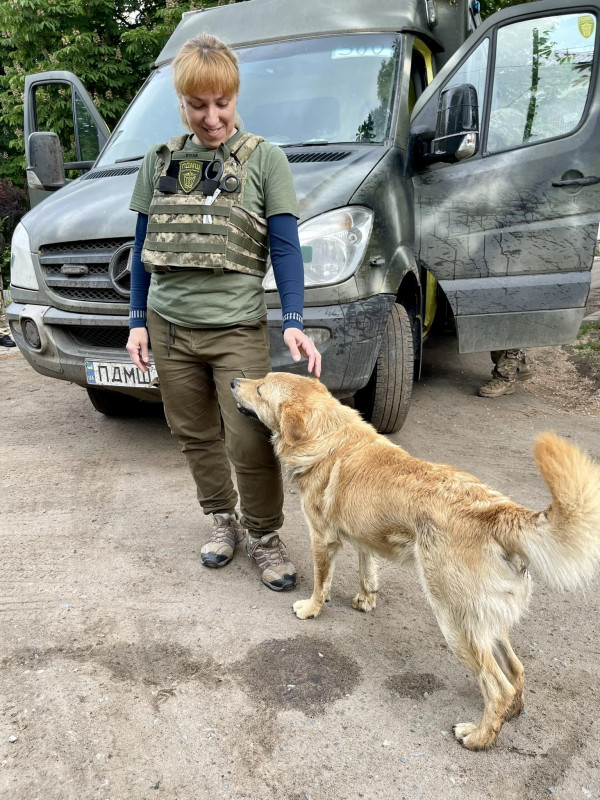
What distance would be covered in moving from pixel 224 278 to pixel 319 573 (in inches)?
49.6

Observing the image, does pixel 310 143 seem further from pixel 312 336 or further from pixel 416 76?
pixel 312 336

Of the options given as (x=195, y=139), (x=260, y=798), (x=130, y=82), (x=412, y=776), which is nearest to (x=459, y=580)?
(x=412, y=776)

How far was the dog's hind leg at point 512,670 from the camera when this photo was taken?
2130 mm

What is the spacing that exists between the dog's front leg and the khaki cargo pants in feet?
1.30

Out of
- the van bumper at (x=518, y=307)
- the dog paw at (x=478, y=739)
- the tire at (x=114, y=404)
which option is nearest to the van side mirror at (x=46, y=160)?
the tire at (x=114, y=404)

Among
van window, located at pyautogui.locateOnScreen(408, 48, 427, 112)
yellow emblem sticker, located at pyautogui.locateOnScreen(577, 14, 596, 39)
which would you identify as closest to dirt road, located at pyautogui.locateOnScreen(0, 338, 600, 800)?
van window, located at pyautogui.locateOnScreen(408, 48, 427, 112)

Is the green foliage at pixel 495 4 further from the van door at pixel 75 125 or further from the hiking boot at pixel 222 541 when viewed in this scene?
the hiking boot at pixel 222 541

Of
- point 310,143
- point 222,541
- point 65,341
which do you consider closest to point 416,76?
point 310,143

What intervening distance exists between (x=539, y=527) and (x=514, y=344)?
2.97 metres

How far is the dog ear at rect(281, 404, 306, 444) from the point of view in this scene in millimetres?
2535

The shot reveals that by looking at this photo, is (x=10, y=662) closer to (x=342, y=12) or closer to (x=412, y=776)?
(x=412, y=776)

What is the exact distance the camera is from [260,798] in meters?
1.88

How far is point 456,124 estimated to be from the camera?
3.92m

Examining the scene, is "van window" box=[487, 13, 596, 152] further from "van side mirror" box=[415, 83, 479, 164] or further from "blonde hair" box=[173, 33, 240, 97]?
"blonde hair" box=[173, 33, 240, 97]
